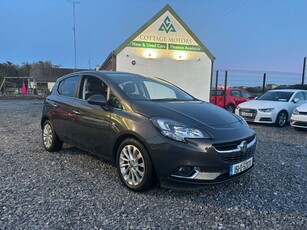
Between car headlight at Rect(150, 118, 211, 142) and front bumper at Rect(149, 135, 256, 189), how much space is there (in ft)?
0.24

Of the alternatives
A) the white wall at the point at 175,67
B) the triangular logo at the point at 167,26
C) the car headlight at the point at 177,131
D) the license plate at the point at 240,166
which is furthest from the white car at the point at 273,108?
the car headlight at the point at 177,131

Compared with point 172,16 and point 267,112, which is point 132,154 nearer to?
point 267,112

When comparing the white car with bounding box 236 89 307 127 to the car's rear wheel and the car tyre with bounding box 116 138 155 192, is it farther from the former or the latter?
the car tyre with bounding box 116 138 155 192

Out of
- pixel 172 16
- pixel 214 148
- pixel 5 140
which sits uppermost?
pixel 172 16

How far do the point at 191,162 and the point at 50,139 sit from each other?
3440 mm

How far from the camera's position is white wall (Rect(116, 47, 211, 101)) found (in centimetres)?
1355

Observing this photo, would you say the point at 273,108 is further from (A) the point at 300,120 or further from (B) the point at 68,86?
(B) the point at 68,86

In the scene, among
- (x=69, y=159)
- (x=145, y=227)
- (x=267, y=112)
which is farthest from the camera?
(x=267, y=112)

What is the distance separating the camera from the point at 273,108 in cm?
1002

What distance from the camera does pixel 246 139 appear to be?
3.68m

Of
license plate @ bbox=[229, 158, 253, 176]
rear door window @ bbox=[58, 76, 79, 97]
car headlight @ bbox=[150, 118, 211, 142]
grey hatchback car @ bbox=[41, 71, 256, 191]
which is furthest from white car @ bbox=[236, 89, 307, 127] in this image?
car headlight @ bbox=[150, 118, 211, 142]

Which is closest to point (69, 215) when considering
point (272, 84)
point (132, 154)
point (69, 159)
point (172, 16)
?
point (132, 154)

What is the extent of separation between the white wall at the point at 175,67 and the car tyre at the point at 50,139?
7.81 metres

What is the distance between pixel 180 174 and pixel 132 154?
733 mm
